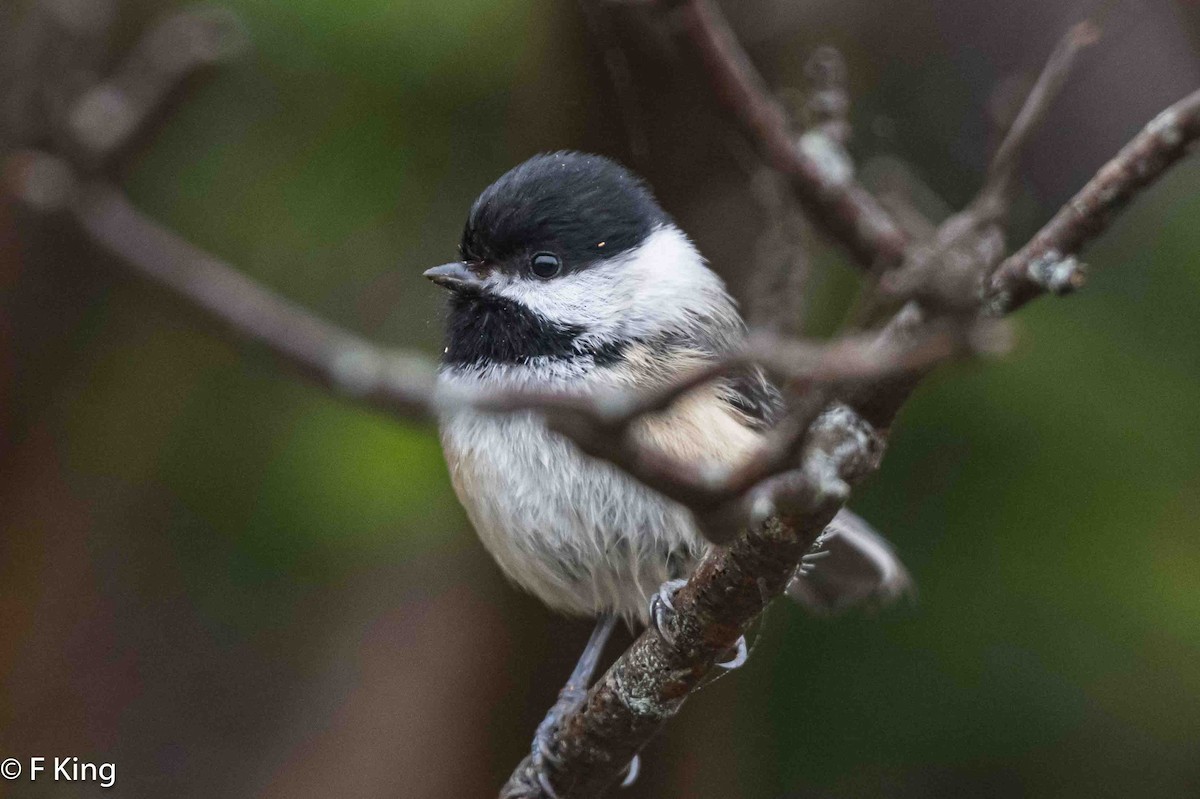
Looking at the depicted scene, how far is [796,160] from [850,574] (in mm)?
751

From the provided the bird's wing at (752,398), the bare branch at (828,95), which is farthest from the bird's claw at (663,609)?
the bare branch at (828,95)

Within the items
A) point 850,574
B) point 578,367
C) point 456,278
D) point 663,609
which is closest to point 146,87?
point 456,278

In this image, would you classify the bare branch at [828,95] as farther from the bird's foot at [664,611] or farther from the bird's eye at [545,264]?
the bird's foot at [664,611]

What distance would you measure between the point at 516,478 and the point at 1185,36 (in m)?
1.74

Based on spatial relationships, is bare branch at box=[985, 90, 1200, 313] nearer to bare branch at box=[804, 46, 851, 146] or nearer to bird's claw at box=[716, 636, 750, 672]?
bird's claw at box=[716, 636, 750, 672]

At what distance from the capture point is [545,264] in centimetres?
194

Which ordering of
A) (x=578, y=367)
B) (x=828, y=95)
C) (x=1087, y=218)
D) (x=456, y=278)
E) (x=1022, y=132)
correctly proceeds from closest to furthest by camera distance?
(x=1087, y=218) → (x=1022, y=132) → (x=578, y=367) → (x=456, y=278) → (x=828, y=95)

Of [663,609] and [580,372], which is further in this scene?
[580,372]

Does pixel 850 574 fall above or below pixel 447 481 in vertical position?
below

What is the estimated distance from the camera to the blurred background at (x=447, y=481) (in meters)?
2.26

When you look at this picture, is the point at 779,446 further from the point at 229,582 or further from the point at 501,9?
the point at 229,582

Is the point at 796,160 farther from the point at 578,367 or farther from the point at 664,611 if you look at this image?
the point at 664,611

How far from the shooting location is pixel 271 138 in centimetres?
256

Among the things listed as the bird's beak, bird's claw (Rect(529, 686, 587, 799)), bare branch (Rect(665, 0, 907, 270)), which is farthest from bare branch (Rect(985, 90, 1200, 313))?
Result: the bird's beak
